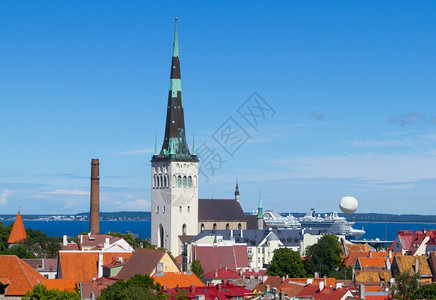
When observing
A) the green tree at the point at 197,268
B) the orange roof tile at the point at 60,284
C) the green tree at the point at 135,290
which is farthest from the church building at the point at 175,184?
the green tree at the point at 135,290

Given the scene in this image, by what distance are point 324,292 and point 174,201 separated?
67006mm

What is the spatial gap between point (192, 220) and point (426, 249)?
112ft

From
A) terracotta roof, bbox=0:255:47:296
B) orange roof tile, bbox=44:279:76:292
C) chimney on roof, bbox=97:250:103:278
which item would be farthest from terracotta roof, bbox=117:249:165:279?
terracotta roof, bbox=0:255:47:296

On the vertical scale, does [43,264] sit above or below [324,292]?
above

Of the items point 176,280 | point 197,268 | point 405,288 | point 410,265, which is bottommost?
point 405,288

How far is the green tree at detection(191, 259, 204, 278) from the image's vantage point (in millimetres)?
84125

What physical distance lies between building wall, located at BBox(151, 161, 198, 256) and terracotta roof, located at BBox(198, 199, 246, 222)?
4.55 meters

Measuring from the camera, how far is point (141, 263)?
224 feet

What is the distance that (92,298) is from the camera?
184 ft

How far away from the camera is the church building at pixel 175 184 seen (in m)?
122

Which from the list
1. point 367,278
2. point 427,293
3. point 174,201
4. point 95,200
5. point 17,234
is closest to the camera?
point 427,293

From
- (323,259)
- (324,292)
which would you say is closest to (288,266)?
(323,259)

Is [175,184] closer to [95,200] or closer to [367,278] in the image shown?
[95,200]

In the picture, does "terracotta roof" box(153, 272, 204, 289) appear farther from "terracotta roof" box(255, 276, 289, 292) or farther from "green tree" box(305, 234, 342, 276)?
"green tree" box(305, 234, 342, 276)
